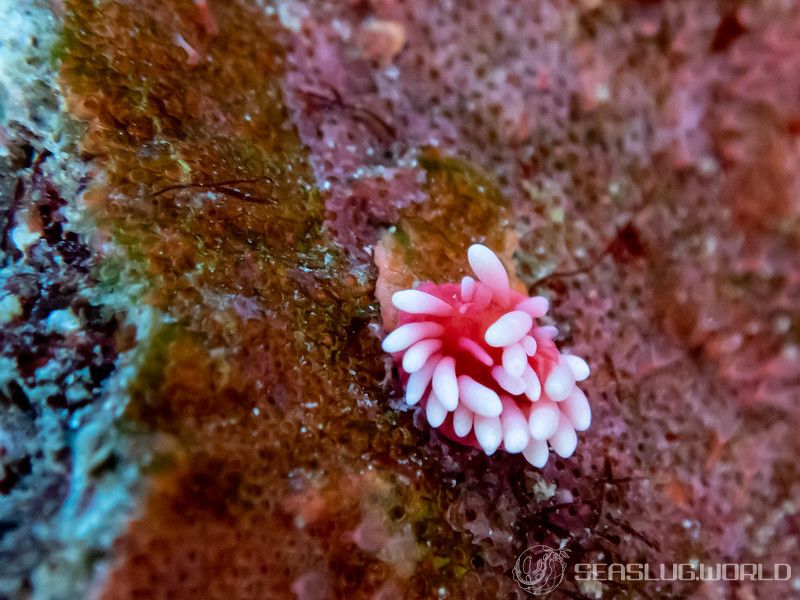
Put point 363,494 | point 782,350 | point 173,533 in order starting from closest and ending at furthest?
point 173,533 → point 363,494 → point 782,350

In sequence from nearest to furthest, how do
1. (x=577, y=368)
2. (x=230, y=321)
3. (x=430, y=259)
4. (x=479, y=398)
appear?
(x=230, y=321)
(x=479, y=398)
(x=577, y=368)
(x=430, y=259)

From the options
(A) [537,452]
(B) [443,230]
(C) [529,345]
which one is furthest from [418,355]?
(B) [443,230]

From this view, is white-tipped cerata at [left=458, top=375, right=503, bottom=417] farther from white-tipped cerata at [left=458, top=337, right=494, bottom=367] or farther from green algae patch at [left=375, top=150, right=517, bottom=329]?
green algae patch at [left=375, top=150, right=517, bottom=329]

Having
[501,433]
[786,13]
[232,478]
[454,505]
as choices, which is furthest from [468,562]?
[786,13]

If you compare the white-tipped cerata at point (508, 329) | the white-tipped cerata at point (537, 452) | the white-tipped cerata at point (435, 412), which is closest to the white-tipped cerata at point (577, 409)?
the white-tipped cerata at point (537, 452)

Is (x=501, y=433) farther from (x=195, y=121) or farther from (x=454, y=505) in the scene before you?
(x=195, y=121)

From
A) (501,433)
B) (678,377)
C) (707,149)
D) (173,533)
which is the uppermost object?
(707,149)

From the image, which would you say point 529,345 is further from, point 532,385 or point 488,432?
point 488,432
